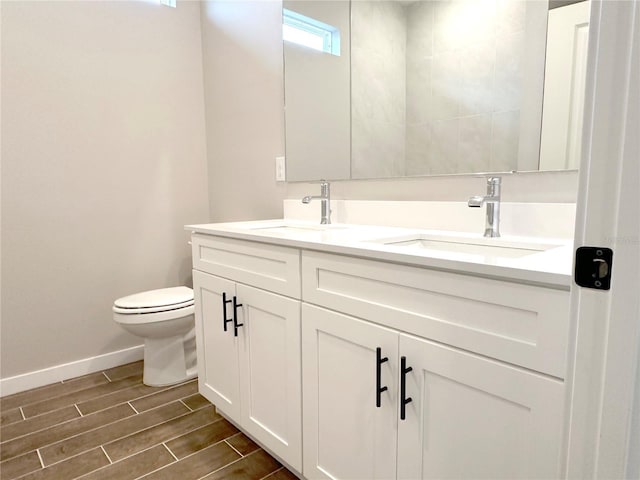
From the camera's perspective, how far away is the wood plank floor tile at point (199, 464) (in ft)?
4.90

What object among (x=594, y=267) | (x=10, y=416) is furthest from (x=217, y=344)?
(x=594, y=267)

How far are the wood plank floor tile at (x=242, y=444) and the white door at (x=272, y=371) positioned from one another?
13 cm

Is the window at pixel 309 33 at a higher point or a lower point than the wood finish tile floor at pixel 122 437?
higher

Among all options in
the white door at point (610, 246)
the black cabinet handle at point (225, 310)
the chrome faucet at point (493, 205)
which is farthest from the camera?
the black cabinet handle at point (225, 310)

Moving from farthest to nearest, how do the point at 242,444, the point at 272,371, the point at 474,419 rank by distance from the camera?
the point at 242,444
the point at 272,371
the point at 474,419

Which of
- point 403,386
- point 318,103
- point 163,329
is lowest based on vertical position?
point 163,329

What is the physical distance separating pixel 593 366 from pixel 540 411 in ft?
0.94

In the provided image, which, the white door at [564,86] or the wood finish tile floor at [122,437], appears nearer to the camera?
the white door at [564,86]

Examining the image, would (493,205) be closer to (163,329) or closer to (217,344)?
(217,344)

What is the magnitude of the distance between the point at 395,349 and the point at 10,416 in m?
1.92

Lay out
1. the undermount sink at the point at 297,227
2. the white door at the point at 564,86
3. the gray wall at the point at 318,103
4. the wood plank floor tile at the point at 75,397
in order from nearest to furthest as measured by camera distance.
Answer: the white door at the point at 564,86
the undermount sink at the point at 297,227
the gray wall at the point at 318,103
the wood plank floor tile at the point at 75,397

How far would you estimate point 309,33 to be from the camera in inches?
77.4

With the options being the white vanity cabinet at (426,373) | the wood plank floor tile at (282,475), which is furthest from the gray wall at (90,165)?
the white vanity cabinet at (426,373)

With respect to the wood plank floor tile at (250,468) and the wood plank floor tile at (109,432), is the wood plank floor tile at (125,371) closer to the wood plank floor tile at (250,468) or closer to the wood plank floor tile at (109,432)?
the wood plank floor tile at (109,432)
